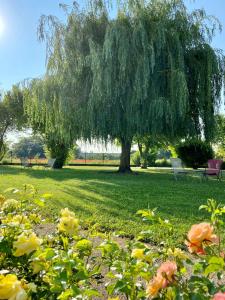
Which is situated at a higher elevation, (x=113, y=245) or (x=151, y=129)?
(x=151, y=129)

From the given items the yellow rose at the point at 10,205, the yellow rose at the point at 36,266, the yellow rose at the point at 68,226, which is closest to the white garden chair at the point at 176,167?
the yellow rose at the point at 10,205

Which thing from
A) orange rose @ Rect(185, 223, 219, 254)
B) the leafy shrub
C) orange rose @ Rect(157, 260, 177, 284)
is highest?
the leafy shrub

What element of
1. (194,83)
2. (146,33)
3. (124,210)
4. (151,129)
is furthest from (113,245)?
(194,83)

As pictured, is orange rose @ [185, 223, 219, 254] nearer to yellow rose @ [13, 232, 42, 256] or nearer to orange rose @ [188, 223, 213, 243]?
orange rose @ [188, 223, 213, 243]

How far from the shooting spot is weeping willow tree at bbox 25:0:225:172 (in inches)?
505

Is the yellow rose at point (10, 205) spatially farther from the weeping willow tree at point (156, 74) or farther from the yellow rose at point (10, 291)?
the weeping willow tree at point (156, 74)

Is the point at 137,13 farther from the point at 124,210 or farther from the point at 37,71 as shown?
the point at 124,210

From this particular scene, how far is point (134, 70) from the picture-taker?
13031mm

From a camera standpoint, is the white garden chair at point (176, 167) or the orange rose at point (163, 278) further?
the white garden chair at point (176, 167)

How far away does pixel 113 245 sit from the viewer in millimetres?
1389

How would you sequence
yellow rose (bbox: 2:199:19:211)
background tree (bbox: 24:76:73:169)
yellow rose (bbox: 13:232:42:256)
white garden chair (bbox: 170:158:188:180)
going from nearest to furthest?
yellow rose (bbox: 13:232:42:256) < yellow rose (bbox: 2:199:19:211) < white garden chair (bbox: 170:158:188:180) < background tree (bbox: 24:76:73:169)

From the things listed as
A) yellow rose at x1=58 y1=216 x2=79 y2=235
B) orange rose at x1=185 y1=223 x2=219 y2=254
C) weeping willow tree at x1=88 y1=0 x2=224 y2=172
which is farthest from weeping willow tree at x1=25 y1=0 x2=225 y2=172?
orange rose at x1=185 y1=223 x2=219 y2=254

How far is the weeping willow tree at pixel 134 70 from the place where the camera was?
12.8 m

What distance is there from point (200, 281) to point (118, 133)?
12.5 meters
